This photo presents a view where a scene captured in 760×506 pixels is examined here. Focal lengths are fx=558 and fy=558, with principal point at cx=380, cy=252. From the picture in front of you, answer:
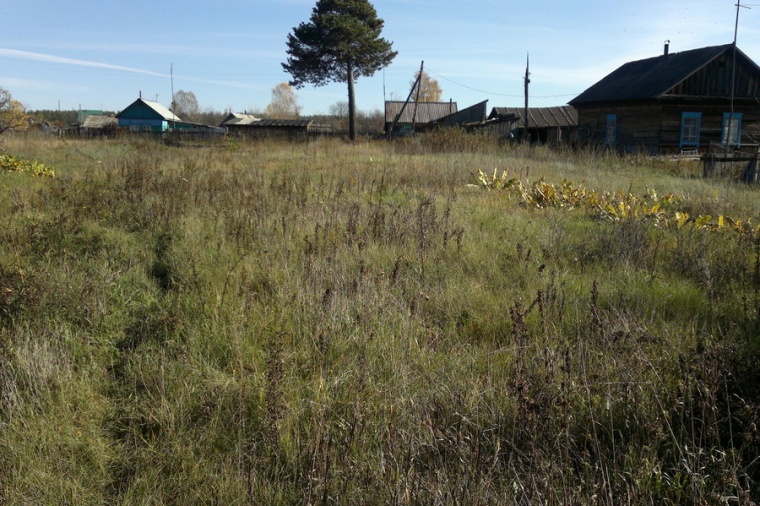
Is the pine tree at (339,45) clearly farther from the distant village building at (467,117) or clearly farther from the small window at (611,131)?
the small window at (611,131)

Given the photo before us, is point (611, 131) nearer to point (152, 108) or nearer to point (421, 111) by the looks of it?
point (421, 111)

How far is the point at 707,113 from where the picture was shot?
2403 cm

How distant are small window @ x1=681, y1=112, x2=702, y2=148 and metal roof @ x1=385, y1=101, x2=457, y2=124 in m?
24.0

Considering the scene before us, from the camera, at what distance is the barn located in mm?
23234

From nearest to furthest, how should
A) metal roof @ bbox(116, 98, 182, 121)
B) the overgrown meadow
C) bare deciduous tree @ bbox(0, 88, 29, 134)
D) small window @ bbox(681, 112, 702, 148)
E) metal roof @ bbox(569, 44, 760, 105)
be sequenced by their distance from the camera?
the overgrown meadow, bare deciduous tree @ bbox(0, 88, 29, 134), metal roof @ bbox(569, 44, 760, 105), small window @ bbox(681, 112, 702, 148), metal roof @ bbox(116, 98, 182, 121)

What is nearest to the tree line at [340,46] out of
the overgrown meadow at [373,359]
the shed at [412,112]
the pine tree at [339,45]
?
the pine tree at [339,45]

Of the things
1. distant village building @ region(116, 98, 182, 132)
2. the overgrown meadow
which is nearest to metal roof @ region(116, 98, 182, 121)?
distant village building @ region(116, 98, 182, 132)

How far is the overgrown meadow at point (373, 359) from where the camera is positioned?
2.42 metres

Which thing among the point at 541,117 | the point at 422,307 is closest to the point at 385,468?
the point at 422,307

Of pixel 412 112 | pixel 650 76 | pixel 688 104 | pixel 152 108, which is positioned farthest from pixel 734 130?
pixel 152 108

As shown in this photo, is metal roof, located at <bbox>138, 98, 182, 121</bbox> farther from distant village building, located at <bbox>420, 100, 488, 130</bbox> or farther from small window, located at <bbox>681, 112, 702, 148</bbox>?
→ small window, located at <bbox>681, 112, 702, 148</bbox>

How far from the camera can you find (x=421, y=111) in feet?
153

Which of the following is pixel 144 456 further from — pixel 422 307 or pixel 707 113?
pixel 707 113

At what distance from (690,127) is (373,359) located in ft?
82.6
